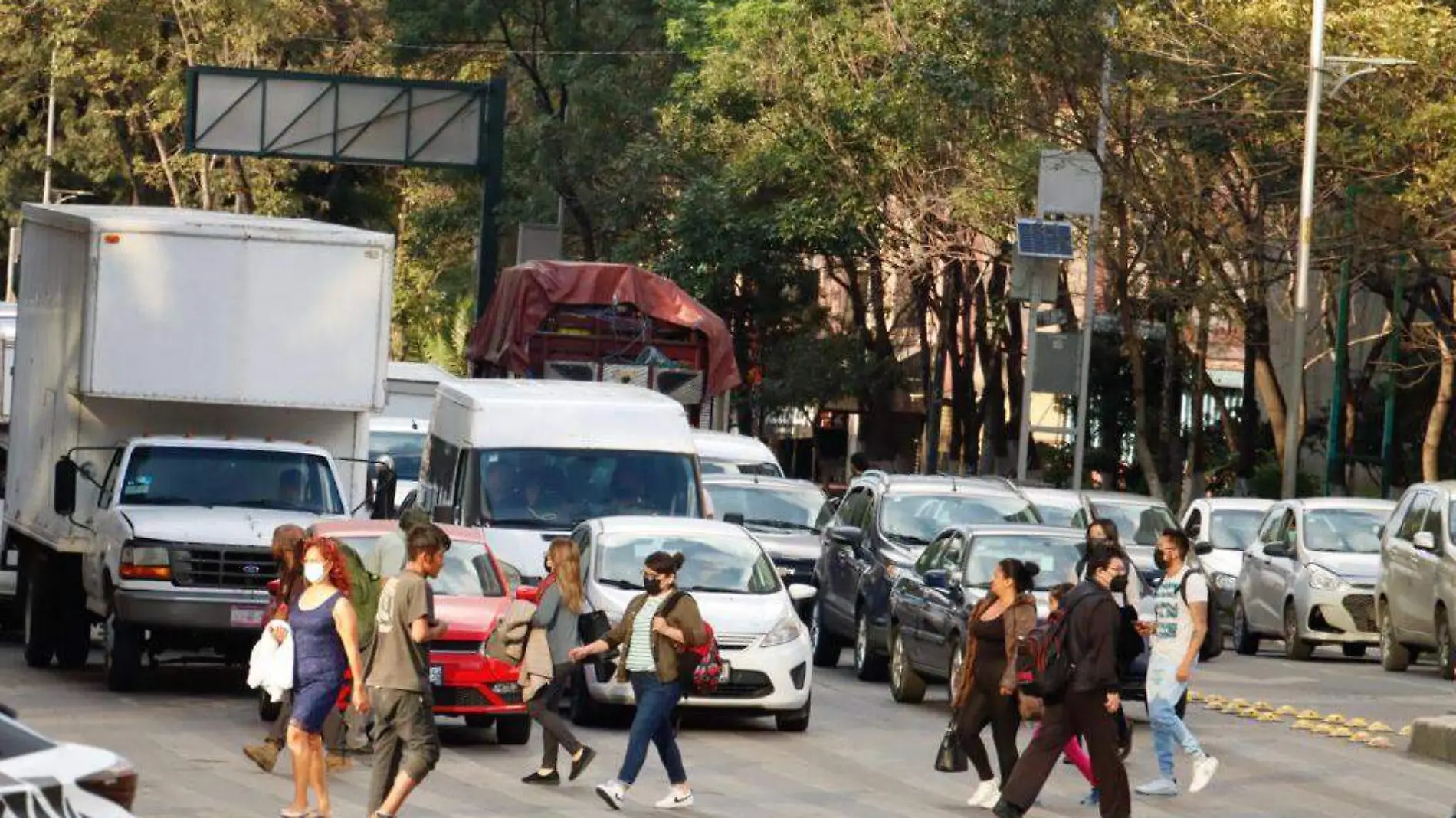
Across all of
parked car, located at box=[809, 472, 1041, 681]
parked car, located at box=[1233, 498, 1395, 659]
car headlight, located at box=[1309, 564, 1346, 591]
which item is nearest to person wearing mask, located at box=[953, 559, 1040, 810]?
parked car, located at box=[809, 472, 1041, 681]

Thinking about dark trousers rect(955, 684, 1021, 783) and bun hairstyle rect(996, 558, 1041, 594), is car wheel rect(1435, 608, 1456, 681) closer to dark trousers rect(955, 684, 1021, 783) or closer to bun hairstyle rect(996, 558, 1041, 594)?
bun hairstyle rect(996, 558, 1041, 594)

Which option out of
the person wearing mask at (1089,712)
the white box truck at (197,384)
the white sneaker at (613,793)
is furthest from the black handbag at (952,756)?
the white box truck at (197,384)

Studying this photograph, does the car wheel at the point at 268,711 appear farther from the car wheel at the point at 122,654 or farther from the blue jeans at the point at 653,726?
the blue jeans at the point at 653,726

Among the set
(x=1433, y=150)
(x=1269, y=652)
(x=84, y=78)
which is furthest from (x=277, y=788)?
(x=84, y=78)

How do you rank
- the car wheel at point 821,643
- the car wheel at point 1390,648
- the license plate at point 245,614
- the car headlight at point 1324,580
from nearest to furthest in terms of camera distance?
1. the license plate at point 245,614
2. the car wheel at point 821,643
3. the car wheel at point 1390,648
4. the car headlight at point 1324,580

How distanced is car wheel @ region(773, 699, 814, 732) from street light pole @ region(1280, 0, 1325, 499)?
16354 millimetres

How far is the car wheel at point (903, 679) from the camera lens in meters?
22.4

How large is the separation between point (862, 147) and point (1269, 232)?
7152mm

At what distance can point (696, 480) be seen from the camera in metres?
23.3

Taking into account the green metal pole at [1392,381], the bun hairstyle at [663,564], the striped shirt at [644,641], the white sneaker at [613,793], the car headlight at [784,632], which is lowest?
the white sneaker at [613,793]

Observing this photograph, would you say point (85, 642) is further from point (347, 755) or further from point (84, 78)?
point (84, 78)

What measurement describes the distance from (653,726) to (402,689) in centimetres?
233

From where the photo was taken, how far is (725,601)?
64.8 ft

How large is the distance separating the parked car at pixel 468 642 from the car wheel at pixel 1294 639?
12.9 m
